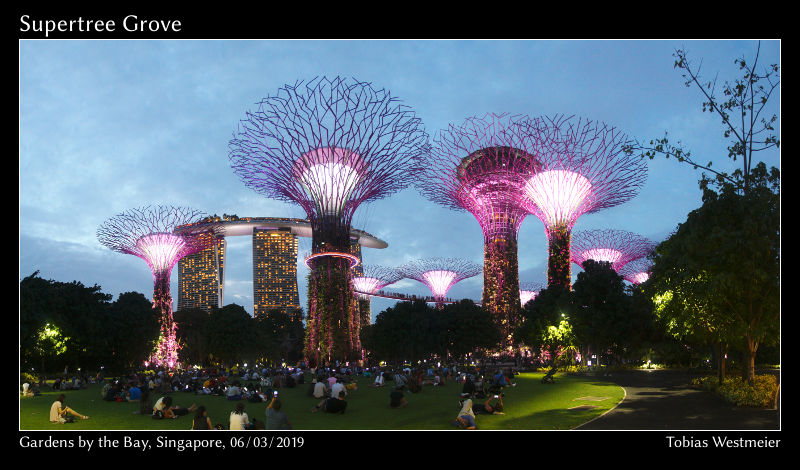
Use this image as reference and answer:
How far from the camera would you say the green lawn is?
701 inches

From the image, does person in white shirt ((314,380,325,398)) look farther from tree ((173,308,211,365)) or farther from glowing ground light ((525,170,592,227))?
tree ((173,308,211,365))

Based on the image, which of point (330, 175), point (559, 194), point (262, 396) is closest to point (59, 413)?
point (262, 396)

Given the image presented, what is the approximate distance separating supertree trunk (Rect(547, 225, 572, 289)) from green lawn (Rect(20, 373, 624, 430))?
32202 millimetres

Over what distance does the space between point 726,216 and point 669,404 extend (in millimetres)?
6760

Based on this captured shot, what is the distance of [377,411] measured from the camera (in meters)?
21.2

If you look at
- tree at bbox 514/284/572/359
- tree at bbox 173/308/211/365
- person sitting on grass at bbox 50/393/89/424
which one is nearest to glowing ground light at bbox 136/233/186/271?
tree at bbox 173/308/211/365

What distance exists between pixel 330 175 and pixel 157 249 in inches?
1079

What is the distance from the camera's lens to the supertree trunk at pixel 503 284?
70.8 meters

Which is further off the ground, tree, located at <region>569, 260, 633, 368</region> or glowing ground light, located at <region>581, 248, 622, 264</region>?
glowing ground light, located at <region>581, 248, 622, 264</region>

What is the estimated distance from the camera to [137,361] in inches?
2574

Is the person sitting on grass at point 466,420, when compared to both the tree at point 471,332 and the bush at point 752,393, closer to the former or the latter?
the bush at point 752,393

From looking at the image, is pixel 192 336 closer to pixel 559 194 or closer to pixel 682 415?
pixel 559 194

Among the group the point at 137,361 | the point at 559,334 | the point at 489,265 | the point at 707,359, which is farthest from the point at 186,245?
the point at 707,359

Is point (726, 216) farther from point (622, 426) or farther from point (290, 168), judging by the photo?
point (290, 168)
